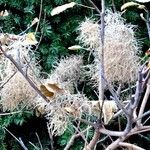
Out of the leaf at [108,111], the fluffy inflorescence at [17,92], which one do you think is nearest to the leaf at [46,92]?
the leaf at [108,111]

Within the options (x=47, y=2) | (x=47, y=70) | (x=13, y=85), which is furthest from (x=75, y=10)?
(x=13, y=85)

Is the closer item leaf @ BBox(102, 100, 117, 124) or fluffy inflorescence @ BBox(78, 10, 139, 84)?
leaf @ BBox(102, 100, 117, 124)

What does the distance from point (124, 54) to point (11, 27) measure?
513 mm

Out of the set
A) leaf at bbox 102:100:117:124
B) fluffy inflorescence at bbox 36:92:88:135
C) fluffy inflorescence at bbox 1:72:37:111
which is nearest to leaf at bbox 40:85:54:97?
fluffy inflorescence at bbox 36:92:88:135

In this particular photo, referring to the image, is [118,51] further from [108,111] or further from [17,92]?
[17,92]

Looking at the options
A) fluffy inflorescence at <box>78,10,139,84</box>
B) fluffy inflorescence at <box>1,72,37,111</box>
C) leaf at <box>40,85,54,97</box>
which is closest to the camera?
leaf at <box>40,85,54,97</box>

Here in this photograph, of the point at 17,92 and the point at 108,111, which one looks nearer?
the point at 108,111

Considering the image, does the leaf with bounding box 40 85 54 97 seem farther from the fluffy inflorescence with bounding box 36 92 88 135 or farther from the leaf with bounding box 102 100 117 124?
the leaf with bounding box 102 100 117 124

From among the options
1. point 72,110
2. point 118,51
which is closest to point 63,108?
point 72,110

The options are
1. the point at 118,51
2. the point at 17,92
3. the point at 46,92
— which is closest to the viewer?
the point at 46,92

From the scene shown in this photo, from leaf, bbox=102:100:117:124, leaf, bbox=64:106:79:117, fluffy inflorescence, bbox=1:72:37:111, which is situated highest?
fluffy inflorescence, bbox=1:72:37:111

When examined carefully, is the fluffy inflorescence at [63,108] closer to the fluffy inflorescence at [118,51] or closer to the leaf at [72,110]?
the leaf at [72,110]

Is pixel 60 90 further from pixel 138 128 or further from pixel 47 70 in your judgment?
pixel 47 70

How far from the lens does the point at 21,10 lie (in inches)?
55.1
